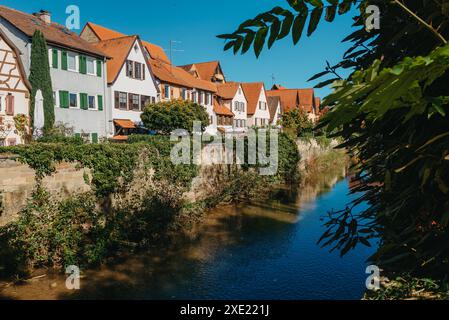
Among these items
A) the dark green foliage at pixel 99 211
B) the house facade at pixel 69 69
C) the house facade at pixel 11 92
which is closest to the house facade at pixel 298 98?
the house facade at pixel 69 69

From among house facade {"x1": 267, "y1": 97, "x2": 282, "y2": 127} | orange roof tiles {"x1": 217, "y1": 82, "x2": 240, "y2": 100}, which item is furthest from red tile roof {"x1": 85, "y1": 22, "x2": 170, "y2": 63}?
house facade {"x1": 267, "y1": 97, "x2": 282, "y2": 127}

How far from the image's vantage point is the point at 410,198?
2.48 metres

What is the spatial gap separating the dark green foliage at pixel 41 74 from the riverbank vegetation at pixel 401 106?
25.0m

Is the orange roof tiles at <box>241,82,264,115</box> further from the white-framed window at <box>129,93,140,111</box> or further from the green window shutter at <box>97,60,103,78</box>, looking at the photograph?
the green window shutter at <box>97,60,103,78</box>

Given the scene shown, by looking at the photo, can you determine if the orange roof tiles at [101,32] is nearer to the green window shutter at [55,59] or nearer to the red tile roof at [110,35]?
the red tile roof at [110,35]

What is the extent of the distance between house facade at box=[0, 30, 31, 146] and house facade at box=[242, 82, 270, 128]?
35227mm

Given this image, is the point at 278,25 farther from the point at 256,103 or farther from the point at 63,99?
the point at 256,103

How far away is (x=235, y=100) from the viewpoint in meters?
50.3

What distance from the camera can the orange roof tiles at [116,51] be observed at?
1201 inches
